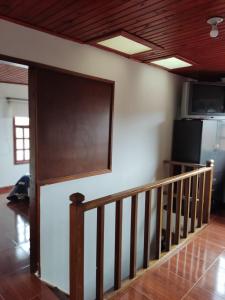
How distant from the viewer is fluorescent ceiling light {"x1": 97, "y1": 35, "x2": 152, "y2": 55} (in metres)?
2.55

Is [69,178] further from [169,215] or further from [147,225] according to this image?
[169,215]

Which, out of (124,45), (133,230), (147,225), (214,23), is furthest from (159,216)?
(124,45)

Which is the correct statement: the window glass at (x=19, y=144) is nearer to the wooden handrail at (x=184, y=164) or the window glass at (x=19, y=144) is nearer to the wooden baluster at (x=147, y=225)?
the wooden handrail at (x=184, y=164)

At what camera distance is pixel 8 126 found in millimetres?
5660

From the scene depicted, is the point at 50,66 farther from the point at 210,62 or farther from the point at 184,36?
the point at 210,62

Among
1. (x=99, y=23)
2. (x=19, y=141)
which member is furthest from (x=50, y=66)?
(x=19, y=141)

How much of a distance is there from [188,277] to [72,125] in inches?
74.8

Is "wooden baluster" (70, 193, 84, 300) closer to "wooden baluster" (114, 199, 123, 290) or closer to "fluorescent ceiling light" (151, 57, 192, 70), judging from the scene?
"wooden baluster" (114, 199, 123, 290)

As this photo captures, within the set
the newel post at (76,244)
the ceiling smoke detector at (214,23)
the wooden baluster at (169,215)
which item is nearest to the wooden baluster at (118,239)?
the newel post at (76,244)

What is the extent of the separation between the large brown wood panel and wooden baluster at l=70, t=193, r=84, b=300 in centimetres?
96

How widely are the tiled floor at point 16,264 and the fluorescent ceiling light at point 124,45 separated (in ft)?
8.41

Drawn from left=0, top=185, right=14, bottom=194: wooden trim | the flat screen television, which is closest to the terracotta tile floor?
the flat screen television

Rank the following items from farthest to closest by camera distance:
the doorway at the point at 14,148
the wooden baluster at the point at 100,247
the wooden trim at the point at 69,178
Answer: the doorway at the point at 14,148 < the wooden trim at the point at 69,178 < the wooden baluster at the point at 100,247

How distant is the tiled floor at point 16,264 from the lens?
216 cm
